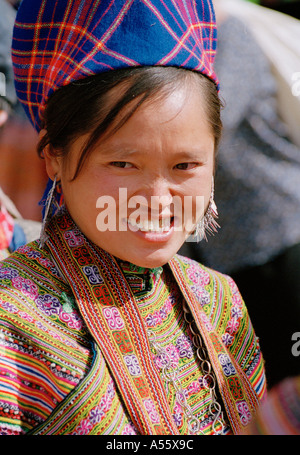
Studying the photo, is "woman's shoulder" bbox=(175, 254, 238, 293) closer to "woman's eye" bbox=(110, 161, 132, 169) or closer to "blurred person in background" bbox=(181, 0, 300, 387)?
"woman's eye" bbox=(110, 161, 132, 169)

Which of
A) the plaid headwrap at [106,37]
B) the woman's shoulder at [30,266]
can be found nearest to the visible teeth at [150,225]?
the woman's shoulder at [30,266]

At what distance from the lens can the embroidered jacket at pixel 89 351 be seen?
1.26 m

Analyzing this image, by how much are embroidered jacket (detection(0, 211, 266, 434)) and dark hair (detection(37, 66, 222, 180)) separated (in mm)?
259

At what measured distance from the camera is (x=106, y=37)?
4.21ft

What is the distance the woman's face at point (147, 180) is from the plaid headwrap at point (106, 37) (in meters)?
0.10

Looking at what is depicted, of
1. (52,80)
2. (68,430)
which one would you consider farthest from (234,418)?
(52,80)

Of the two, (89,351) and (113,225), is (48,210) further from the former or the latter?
(89,351)

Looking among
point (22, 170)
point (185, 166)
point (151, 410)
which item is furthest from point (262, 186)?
point (22, 170)

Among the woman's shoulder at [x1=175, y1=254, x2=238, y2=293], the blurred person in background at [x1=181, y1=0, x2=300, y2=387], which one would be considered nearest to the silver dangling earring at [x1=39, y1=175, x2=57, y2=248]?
the woman's shoulder at [x1=175, y1=254, x2=238, y2=293]

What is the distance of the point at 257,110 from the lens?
2.24 metres

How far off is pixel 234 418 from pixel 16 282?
0.64 meters

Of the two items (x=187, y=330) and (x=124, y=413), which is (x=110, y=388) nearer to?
(x=124, y=413)

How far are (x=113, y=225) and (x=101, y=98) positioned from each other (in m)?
0.29

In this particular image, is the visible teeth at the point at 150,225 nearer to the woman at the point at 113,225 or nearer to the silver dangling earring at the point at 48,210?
the woman at the point at 113,225
